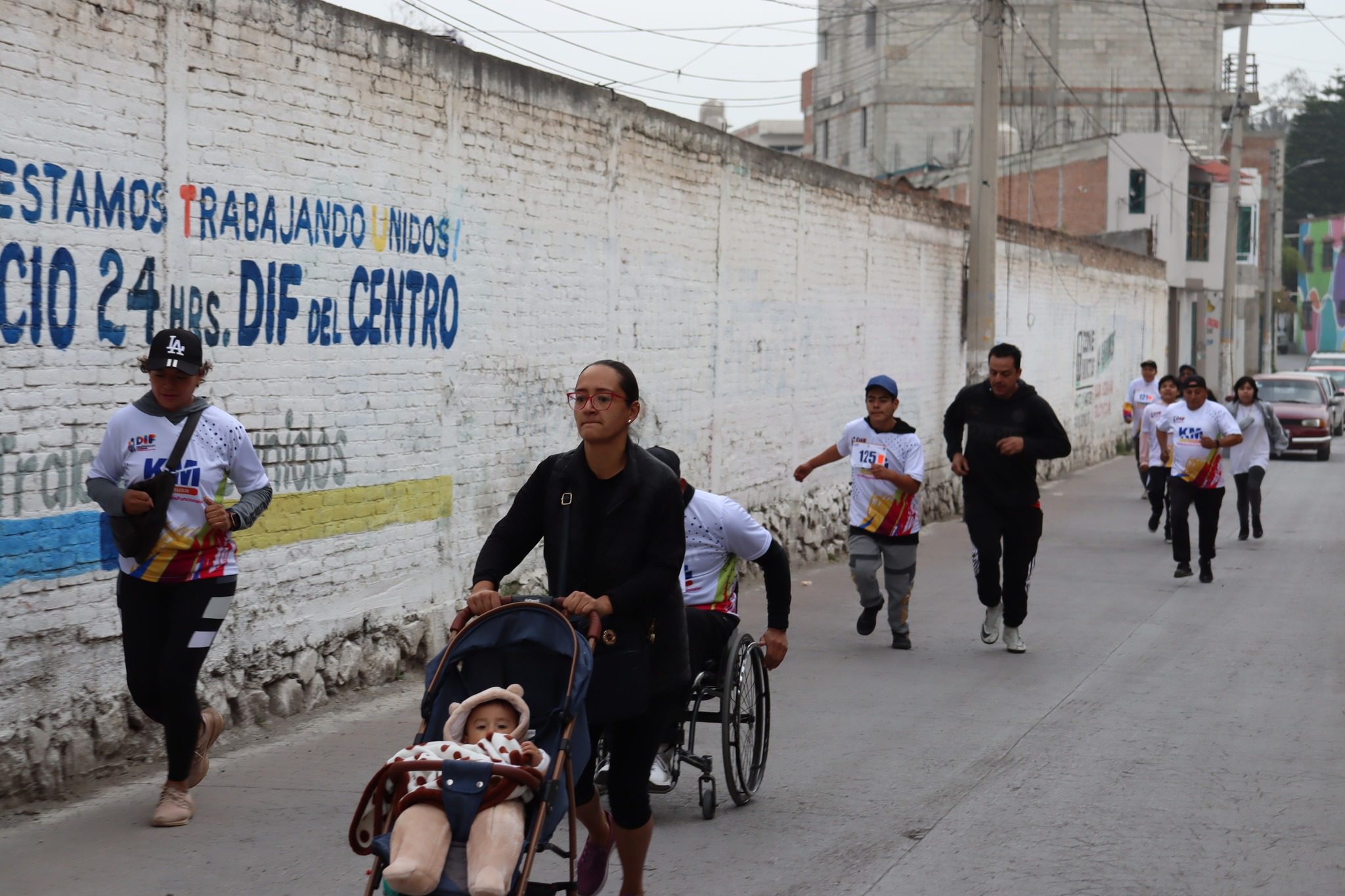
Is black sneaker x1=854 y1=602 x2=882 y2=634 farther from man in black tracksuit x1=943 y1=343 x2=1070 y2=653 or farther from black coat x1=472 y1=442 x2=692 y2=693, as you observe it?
black coat x1=472 y1=442 x2=692 y2=693

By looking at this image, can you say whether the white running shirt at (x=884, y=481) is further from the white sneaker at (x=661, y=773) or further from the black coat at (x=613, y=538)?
the black coat at (x=613, y=538)

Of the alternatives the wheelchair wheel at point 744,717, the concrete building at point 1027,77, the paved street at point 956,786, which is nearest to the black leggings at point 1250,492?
the paved street at point 956,786

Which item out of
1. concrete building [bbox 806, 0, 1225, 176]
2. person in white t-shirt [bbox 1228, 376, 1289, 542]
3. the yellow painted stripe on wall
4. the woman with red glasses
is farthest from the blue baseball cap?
concrete building [bbox 806, 0, 1225, 176]

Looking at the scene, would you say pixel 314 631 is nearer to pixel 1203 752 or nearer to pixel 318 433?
pixel 318 433

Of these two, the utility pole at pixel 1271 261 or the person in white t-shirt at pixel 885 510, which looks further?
the utility pole at pixel 1271 261

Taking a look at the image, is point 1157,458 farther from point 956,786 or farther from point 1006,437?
point 956,786

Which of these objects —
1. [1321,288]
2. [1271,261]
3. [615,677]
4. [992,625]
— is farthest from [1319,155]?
[615,677]

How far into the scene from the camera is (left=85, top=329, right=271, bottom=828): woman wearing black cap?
6.15 meters

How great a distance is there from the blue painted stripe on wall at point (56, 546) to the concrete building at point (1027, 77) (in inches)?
1966

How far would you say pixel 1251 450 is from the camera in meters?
18.0

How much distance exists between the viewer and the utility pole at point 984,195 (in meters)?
19.6

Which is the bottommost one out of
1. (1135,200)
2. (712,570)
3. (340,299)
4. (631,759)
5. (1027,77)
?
(631,759)

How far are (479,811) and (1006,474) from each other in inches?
276

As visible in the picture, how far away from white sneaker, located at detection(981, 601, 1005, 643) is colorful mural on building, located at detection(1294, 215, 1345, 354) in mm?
87804
